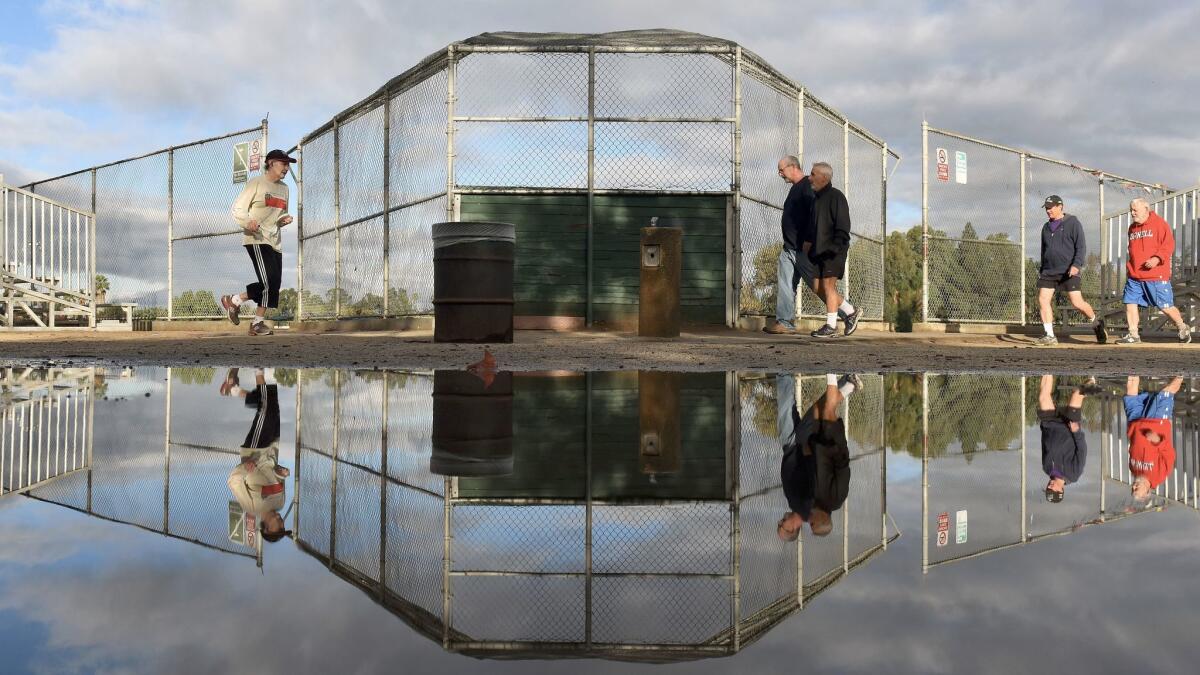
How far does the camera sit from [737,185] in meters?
15.0

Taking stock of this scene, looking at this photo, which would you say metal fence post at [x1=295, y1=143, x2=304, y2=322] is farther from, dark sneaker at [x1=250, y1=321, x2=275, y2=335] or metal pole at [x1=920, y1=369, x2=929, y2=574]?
metal pole at [x1=920, y1=369, x2=929, y2=574]

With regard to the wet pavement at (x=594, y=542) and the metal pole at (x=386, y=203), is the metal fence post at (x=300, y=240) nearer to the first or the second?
the metal pole at (x=386, y=203)

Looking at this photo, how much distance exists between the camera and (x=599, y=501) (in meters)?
2.43

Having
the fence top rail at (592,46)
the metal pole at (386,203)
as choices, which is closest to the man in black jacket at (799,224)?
the fence top rail at (592,46)

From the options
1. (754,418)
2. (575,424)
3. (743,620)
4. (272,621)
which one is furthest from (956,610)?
(754,418)

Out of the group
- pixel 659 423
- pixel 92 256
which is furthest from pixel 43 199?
pixel 659 423

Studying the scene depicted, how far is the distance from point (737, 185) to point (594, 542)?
44.2 feet

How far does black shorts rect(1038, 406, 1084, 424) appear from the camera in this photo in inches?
172

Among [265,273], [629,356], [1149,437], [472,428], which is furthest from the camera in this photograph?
[265,273]

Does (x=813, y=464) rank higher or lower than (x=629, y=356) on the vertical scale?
lower

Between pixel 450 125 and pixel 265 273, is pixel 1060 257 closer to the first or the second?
pixel 450 125

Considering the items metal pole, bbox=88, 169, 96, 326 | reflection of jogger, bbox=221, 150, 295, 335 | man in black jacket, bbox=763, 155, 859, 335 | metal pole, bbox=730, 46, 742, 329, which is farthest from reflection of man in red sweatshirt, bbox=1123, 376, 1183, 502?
metal pole, bbox=88, 169, 96, 326

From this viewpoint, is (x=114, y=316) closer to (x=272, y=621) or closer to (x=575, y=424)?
(x=575, y=424)

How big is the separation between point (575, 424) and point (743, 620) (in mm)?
2597
